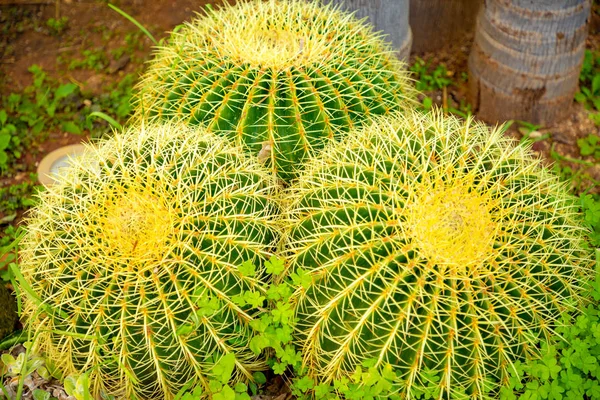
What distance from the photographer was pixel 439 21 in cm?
445

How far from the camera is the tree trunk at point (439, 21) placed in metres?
4.37

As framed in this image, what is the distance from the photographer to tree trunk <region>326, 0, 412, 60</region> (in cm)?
341

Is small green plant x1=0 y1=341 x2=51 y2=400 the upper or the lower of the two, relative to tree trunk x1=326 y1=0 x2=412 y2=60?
lower

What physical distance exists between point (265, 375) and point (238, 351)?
1.10 ft

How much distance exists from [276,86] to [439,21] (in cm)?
249

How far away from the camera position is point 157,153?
2.10 metres

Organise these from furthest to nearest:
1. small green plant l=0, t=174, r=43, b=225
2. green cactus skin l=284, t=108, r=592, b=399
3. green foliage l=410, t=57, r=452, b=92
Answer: green foliage l=410, t=57, r=452, b=92 < small green plant l=0, t=174, r=43, b=225 < green cactus skin l=284, t=108, r=592, b=399

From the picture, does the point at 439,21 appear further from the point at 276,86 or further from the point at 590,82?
the point at 276,86

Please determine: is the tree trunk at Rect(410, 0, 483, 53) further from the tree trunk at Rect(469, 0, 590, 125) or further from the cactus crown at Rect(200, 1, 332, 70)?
the cactus crown at Rect(200, 1, 332, 70)

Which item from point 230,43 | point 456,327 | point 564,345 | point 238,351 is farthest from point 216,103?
point 564,345

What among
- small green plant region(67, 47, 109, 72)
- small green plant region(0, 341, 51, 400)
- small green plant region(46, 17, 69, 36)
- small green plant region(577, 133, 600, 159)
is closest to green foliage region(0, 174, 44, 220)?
small green plant region(67, 47, 109, 72)

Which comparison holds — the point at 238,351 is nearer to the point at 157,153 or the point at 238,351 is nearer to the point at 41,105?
the point at 157,153

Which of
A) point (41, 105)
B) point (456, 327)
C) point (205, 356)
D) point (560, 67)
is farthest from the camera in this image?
point (41, 105)

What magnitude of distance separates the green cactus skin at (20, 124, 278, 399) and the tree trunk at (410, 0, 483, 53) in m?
2.69
